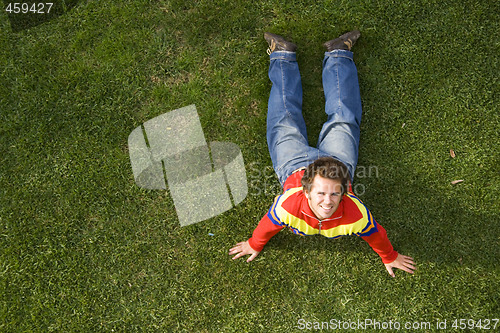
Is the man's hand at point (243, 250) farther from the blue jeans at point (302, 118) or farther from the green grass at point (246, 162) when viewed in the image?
the blue jeans at point (302, 118)

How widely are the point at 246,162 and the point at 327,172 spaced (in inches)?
59.6

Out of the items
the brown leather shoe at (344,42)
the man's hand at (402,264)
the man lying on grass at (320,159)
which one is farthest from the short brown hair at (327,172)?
the brown leather shoe at (344,42)

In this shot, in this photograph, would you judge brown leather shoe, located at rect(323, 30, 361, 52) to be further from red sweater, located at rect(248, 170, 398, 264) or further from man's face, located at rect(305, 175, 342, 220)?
man's face, located at rect(305, 175, 342, 220)

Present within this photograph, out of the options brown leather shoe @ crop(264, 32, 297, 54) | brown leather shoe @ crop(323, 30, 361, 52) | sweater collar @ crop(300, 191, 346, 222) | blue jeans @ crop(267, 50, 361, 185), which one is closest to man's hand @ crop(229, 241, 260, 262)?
blue jeans @ crop(267, 50, 361, 185)

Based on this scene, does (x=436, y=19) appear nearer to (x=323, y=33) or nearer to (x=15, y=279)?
(x=323, y=33)

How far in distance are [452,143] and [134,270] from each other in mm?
3702

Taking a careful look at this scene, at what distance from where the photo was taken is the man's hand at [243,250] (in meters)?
3.94

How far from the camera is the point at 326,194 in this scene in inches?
109

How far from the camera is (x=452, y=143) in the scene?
4105 mm

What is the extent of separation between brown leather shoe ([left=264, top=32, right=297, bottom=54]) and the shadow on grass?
2367mm

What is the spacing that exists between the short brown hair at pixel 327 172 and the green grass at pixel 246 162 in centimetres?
122

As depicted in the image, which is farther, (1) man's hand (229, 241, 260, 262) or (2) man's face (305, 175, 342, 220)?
(1) man's hand (229, 241, 260, 262)

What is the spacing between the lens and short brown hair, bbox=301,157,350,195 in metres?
2.81

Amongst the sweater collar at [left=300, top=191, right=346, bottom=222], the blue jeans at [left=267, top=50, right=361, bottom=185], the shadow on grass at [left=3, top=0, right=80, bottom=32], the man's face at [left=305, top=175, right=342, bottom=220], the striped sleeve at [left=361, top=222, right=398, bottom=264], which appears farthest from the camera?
the shadow on grass at [left=3, top=0, right=80, bottom=32]
